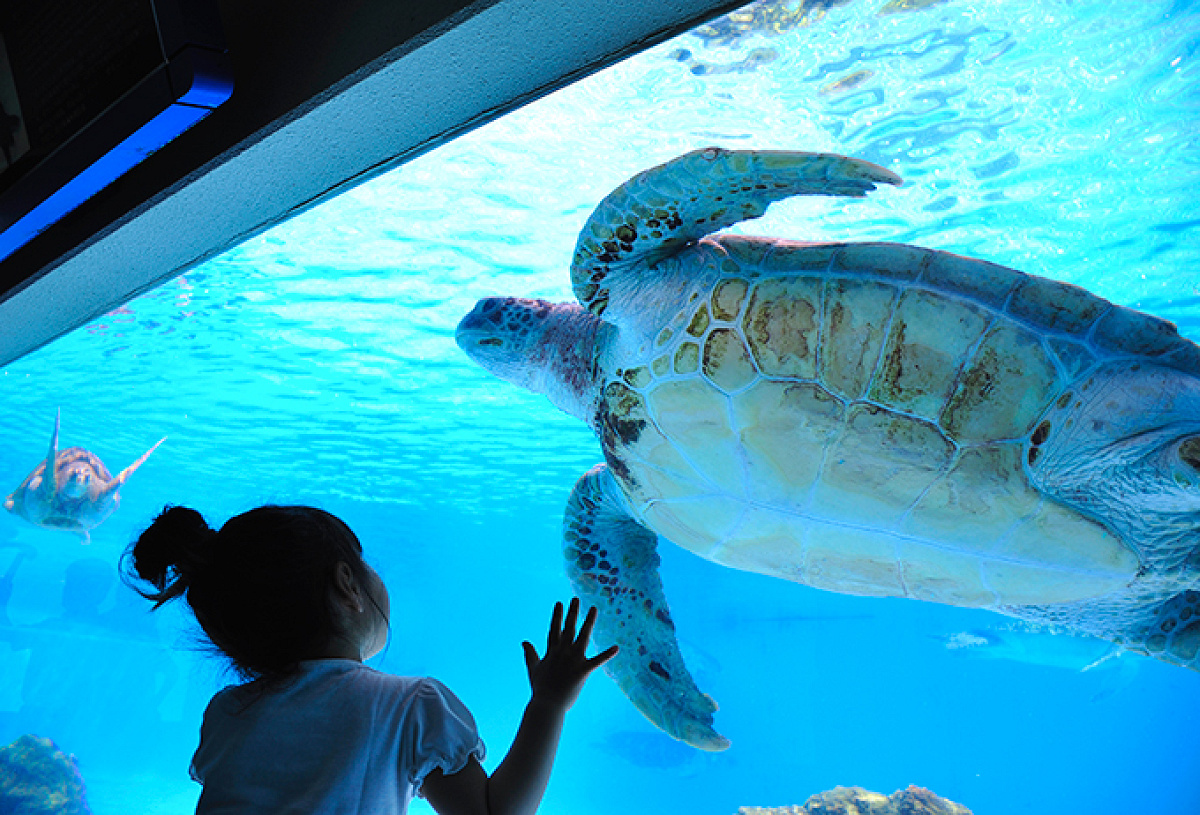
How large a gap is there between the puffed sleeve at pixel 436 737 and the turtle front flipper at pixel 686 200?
1703 millimetres

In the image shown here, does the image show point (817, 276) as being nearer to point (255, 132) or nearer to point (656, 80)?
point (255, 132)

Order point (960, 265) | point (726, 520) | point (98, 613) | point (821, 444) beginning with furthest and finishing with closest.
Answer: point (98, 613) → point (726, 520) → point (821, 444) → point (960, 265)

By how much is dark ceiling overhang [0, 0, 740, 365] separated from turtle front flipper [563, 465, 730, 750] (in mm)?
1982

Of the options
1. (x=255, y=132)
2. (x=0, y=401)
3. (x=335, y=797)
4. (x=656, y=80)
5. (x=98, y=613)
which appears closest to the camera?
(x=335, y=797)

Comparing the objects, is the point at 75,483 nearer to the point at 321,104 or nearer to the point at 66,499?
the point at 66,499

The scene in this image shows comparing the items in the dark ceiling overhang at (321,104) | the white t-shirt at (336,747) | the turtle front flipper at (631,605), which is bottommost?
the white t-shirt at (336,747)

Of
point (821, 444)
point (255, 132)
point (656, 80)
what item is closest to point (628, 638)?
point (821, 444)

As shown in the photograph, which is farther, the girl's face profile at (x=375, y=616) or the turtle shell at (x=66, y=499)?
the turtle shell at (x=66, y=499)

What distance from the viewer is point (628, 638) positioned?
3234mm

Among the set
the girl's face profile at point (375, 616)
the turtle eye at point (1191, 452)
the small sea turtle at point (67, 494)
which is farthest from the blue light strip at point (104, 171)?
the small sea turtle at point (67, 494)

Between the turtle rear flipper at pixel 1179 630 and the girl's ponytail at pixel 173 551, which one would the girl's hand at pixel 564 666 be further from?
the turtle rear flipper at pixel 1179 630

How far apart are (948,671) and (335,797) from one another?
51.2 m

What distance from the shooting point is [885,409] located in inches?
84.5

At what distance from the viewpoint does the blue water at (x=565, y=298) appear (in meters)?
5.02
